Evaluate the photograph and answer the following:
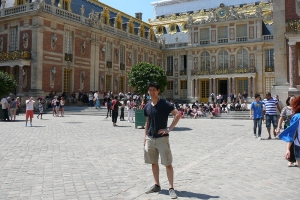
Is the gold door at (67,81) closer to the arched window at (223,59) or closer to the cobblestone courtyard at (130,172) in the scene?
the arched window at (223,59)

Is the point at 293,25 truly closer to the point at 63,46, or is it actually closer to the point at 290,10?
the point at 290,10

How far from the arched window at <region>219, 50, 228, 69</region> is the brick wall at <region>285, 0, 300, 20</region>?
2051 cm

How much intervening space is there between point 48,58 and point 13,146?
19.6 m

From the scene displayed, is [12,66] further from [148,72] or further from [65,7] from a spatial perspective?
[148,72]

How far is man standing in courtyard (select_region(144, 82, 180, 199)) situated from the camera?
4.53 m

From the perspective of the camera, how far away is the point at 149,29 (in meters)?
43.5

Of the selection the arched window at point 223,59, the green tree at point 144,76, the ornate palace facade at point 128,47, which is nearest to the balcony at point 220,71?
the ornate palace facade at point 128,47

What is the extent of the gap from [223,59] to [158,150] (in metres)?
36.5

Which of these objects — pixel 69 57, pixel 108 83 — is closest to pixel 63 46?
pixel 69 57

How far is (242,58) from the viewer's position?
38.5 m

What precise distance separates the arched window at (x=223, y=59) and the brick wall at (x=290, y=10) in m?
20.5

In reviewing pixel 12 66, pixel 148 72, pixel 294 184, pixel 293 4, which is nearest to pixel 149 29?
pixel 148 72

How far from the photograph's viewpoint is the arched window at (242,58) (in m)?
38.3

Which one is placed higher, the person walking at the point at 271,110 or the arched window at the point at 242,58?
the arched window at the point at 242,58
